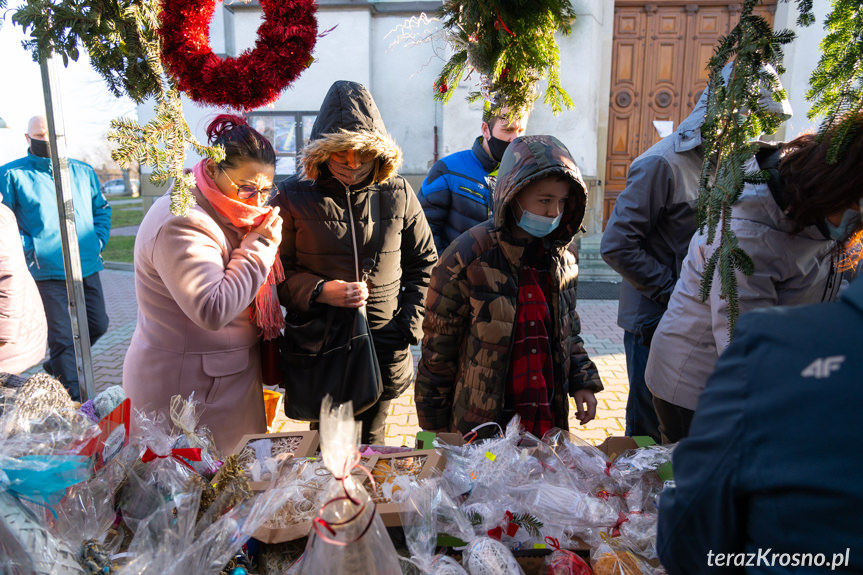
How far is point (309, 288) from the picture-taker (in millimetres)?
2486

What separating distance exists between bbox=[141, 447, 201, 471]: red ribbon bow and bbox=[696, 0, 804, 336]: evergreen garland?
4.72ft

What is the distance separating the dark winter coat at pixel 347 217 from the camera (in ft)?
8.11

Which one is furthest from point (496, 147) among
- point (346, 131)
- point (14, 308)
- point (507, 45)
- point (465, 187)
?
point (14, 308)

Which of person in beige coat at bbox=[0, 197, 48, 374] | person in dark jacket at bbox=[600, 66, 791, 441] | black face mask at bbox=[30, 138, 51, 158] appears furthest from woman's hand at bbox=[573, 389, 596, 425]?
black face mask at bbox=[30, 138, 51, 158]

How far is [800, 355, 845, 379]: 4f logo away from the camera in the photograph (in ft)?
2.29

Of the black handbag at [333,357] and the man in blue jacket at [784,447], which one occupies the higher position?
the man in blue jacket at [784,447]

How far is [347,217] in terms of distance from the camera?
8.38 feet

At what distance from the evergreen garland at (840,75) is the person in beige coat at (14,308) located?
3352mm

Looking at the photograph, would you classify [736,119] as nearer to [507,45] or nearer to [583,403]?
[507,45]

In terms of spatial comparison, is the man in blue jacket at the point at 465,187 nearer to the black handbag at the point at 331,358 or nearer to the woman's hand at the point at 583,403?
the black handbag at the point at 331,358

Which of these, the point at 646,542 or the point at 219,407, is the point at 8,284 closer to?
the point at 219,407

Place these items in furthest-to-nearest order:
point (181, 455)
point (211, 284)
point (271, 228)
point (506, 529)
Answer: point (271, 228) < point (211, 284) < point (181, 455) < point (506, 529)

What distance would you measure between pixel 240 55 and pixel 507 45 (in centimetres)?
81

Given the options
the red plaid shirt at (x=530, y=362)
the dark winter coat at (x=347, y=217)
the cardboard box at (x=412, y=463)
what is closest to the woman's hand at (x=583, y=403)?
the red plaid shirt at (x=530, y=362)
